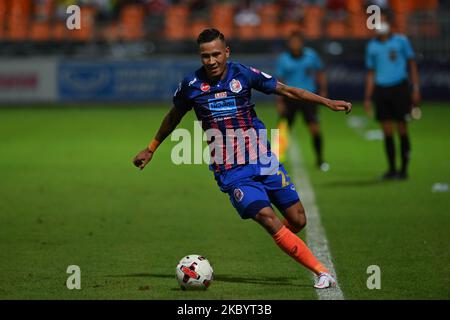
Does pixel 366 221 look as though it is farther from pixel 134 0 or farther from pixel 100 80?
pixel 134 0

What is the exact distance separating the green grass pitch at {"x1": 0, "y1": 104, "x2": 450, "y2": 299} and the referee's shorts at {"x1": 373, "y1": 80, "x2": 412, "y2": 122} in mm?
931

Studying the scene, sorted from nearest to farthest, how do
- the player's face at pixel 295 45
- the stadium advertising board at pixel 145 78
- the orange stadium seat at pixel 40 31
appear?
the player's face at pixel 295 45 < the stadium advertising board at pixel 145 78 < the orange stadium seat at pixel 40 31

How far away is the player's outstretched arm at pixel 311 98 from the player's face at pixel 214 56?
0.49 m

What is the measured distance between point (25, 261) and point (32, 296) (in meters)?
1.49

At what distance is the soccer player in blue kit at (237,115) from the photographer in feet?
24.2

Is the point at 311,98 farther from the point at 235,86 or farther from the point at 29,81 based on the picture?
the point at 29,81

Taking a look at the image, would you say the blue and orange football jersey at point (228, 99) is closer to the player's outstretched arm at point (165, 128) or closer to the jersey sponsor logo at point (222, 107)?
the jersey sponsor logo at point (222, 107)

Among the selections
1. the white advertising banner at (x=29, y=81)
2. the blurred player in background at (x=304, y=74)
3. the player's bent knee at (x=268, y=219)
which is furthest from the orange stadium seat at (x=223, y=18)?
the player's bent knee at (x=268, y=219)

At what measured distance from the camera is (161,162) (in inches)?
661

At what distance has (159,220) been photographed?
1084 centimetres

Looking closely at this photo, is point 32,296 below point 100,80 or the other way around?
below

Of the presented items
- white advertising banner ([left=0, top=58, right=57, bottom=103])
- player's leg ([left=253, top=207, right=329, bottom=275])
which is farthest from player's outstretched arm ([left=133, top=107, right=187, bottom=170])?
white advertising banner ([left=0, top=58, right=57, bottom=103])

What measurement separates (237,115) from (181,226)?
302 centimetres
